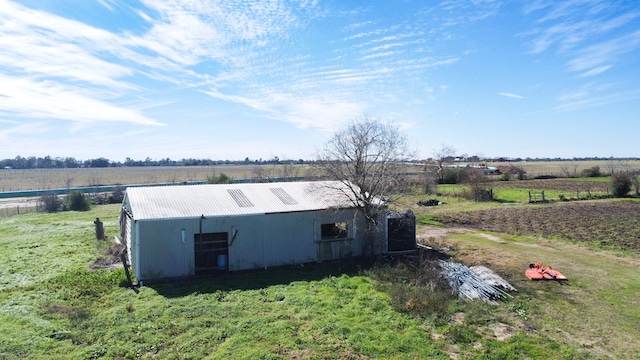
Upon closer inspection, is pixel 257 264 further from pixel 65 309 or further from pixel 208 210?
pixel 65 309

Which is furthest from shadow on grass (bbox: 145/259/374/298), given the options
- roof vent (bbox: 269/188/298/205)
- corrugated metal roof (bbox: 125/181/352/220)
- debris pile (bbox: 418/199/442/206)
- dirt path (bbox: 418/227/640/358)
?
debris pile (bbox: 418/199/442/206)

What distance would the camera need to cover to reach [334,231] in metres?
18.6

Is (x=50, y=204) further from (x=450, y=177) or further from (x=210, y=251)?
(x=450, y=177)

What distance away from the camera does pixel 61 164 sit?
14638 centimetres

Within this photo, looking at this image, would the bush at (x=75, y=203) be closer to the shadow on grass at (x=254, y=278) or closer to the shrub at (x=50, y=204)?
the shrub at (x=50, y=204)

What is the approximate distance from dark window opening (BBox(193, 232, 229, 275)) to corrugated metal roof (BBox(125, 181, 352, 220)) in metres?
0.98

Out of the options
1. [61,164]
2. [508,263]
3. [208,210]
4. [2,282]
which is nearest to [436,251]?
[508,263]

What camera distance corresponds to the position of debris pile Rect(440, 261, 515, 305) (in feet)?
40.0

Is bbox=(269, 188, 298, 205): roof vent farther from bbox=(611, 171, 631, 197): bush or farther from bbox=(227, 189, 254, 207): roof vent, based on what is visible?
bbox=(611, 171, 631, 197): bush

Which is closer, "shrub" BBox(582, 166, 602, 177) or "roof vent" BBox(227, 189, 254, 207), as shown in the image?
"roof vent" BBox(227, 189, 254, 207)

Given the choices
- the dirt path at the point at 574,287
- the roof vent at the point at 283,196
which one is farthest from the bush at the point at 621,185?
the roof vent at the point at 283,196

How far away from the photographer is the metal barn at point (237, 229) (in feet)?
48.1

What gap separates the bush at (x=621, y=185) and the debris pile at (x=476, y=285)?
30263 millimetres

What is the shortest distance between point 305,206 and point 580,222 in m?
18.4
